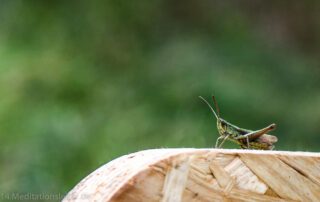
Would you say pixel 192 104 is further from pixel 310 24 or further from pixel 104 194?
pixel 104 194

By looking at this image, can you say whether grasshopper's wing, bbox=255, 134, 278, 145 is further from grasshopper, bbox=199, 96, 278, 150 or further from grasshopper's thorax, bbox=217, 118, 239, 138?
grasshopper's thorax, bbox=217, 118, 239, 138

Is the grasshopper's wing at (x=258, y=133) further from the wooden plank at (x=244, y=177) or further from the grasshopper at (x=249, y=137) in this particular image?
the wooden plank at (x=244, y=177)

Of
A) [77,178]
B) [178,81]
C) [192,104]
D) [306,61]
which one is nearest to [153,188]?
[77,178]

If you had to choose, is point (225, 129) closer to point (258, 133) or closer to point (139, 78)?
point (258, 133)

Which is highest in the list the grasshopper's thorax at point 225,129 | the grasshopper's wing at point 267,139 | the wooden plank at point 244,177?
the wooden plank at point 244,177

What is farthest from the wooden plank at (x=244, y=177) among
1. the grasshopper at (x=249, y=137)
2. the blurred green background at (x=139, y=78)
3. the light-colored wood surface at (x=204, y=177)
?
the blurred green background at (x=139, y=78)

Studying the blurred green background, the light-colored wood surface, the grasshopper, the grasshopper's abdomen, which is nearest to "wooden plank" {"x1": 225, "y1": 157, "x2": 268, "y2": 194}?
the light-colored wood surface
